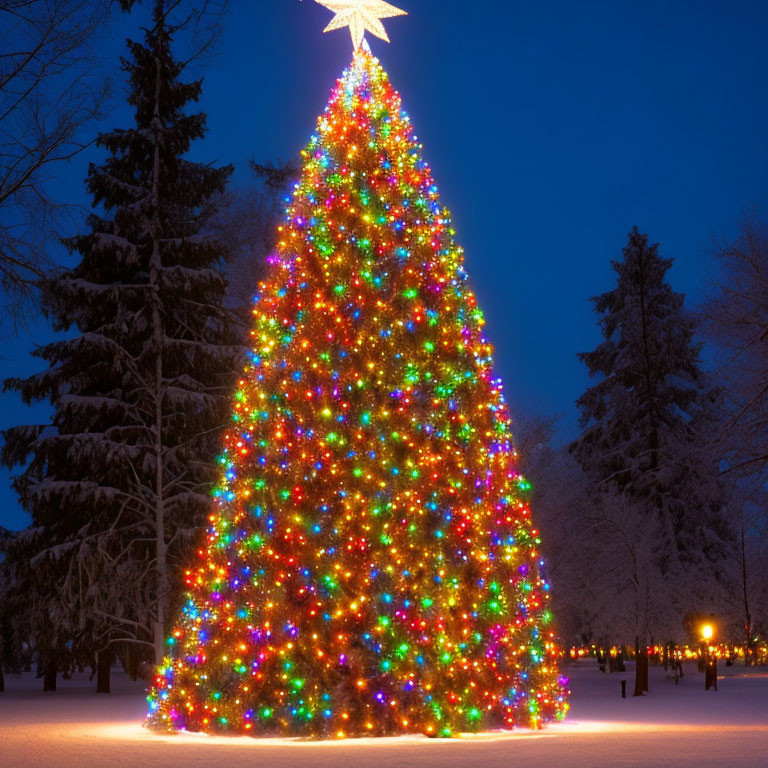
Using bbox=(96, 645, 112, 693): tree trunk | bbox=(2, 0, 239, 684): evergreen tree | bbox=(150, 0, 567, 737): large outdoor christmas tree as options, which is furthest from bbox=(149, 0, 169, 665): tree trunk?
bbox=(150, 0, 567, 737): large outdoor christmas tree

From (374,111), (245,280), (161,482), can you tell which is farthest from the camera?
(245,280)

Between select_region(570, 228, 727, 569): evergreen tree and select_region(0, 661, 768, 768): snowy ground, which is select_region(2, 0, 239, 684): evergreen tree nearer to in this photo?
select_region(0, 661, 768, 768): snowy ground

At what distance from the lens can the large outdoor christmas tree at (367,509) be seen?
11281mm

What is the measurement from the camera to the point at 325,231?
503 inches

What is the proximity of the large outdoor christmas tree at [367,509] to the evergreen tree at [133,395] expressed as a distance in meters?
8.74

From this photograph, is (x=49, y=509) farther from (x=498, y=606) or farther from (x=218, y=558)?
(x=498, y=606)

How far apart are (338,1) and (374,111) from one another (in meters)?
1.84

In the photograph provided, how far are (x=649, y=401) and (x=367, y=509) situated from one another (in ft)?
79.1

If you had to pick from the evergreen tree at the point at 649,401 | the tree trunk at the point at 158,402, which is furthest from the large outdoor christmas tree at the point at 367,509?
the evergreen tree at the point at 649,401

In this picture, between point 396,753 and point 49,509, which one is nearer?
point 396,753

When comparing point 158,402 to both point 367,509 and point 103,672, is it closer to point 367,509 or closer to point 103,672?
point 367,509

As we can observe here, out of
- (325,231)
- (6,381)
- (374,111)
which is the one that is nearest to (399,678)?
(325,231)

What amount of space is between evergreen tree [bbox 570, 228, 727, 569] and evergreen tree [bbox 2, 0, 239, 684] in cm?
1520

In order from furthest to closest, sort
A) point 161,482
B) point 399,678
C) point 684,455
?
point 161,482, point 684,455, point 399,678
